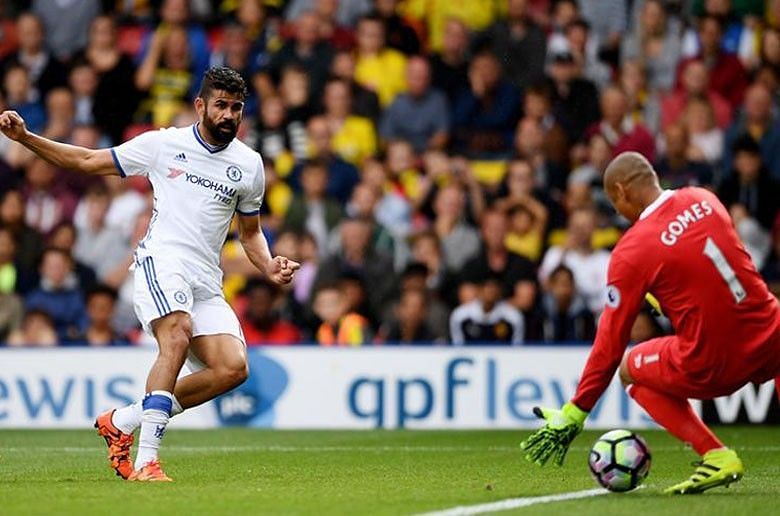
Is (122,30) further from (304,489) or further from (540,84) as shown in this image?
(304,489)

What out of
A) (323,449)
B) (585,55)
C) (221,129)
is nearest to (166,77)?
(585,55)

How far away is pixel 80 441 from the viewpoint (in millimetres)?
14250

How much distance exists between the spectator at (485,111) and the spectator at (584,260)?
1831 mm

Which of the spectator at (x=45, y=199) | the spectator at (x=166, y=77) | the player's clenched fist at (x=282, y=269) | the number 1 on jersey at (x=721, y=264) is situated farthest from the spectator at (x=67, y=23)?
the number 1 on jersey at (x=721, y=264)

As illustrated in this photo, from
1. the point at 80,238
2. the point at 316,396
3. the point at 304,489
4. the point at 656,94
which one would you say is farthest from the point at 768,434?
the point at 80,238

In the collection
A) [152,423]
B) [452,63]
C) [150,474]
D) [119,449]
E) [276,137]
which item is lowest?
[150,474]

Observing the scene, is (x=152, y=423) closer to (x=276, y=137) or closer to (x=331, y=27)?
(x=276, y=137)

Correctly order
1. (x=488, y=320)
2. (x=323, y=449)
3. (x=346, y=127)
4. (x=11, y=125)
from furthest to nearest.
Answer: (x=346, y=127) → (x=488, y=320) → (x=323, y=449) → (x=11, y=125)

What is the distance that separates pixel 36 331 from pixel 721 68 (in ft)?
26.2

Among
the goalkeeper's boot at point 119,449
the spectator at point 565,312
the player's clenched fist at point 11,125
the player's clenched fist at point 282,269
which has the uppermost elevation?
the player's clenched fist at point 11,125

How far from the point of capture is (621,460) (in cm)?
918

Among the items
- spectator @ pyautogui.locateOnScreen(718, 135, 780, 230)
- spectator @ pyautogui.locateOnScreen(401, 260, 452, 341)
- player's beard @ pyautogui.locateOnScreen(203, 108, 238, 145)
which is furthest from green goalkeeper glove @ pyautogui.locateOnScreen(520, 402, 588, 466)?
spectator @ pyautogui.locateOnScreen(718, 135, 780, 230)

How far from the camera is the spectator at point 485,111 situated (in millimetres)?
19125

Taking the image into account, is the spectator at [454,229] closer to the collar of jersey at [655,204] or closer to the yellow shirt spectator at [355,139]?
the yellow shirt spectator at [355,139]
